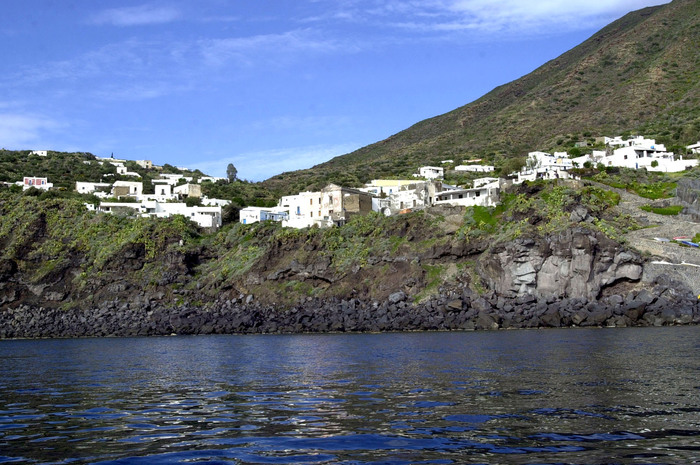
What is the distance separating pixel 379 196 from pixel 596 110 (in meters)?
86.9

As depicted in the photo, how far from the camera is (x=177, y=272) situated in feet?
281

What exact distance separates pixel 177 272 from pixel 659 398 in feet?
241

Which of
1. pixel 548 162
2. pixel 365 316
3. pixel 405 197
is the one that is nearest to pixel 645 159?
pixel 548 162

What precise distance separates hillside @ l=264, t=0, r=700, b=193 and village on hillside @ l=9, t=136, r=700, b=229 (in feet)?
71.2

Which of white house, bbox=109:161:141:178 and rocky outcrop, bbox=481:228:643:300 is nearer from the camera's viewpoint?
rocky outcrop, bbox=481:228:643:300

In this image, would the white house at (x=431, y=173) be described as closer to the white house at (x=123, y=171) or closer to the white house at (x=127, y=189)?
the white house at (x=127, y=189)

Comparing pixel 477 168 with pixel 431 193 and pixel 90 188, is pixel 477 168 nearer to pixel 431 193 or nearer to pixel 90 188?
pixel 431 193

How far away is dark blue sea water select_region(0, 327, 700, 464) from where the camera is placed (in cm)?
1297

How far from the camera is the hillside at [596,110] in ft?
470

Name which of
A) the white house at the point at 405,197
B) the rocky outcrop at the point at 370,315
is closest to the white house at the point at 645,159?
the white house at the point at 405,197

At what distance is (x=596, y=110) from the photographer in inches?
6378

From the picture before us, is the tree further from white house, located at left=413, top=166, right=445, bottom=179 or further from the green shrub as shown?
the green shrub

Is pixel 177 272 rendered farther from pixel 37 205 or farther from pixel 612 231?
pixel 612 231

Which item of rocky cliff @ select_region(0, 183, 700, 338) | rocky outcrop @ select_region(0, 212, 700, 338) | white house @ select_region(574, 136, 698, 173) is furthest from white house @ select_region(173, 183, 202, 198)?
white house @ select_region(574, 136, 698, 173)
